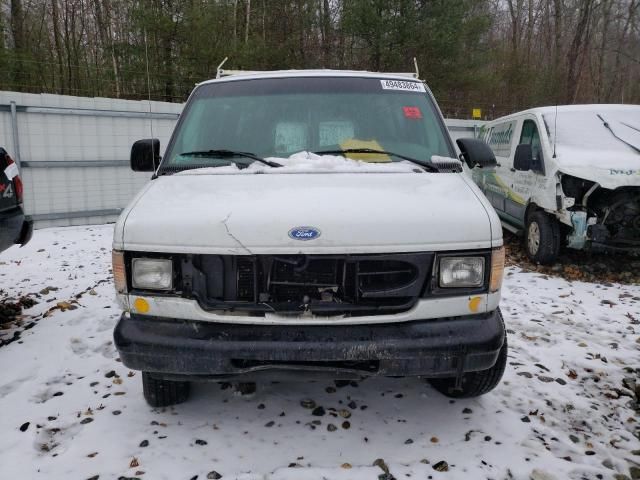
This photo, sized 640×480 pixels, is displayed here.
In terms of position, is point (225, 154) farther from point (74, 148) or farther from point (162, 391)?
point (74, 148)

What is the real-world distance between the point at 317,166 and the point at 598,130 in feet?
16.4

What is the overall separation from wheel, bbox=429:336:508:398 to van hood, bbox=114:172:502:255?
0.79 meters

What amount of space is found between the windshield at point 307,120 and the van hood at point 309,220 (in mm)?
599

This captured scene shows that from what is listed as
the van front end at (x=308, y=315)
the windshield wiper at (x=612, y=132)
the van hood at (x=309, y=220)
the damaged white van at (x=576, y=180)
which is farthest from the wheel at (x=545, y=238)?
the van front end at (x=308, y=315)

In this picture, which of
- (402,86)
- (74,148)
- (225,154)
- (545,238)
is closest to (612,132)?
(545,238)

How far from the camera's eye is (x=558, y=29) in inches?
963

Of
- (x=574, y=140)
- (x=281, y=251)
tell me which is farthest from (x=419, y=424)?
(x=574, y=140)

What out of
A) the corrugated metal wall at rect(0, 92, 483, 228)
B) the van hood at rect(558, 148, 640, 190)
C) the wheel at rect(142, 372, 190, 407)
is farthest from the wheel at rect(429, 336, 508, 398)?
the corrugated metal wall at rect(0, 92, 483, 228)

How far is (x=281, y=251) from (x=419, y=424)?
4.56ft

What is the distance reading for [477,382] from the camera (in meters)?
2.87

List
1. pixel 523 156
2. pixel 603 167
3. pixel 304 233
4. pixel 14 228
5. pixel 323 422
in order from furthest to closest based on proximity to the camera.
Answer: pixel 523 156 → pixel 603 167 → pixel 14 228 → pixel 323 422 → pixel 304 233

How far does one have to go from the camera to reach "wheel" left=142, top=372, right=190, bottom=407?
9.32 ft

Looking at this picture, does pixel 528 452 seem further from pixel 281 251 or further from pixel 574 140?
pixel 574 140

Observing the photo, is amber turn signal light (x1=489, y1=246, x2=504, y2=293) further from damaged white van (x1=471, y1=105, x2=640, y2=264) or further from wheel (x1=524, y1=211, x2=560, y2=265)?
wheel (x1=524, y1=211, x2=560, y2=265)
